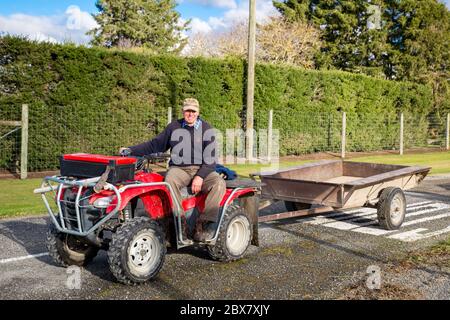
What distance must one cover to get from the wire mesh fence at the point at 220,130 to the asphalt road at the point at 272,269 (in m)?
5.54

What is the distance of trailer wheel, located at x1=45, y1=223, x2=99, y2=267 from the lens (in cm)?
549

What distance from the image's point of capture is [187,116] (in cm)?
589

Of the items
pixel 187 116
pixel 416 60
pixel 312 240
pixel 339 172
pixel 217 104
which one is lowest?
pixel 312 240

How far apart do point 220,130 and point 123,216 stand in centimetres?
1210

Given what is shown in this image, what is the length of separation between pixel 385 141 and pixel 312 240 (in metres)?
17.8

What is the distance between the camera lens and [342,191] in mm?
7102

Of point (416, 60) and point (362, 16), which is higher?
point (362, 16)

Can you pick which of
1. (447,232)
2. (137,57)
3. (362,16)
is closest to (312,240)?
(447,232)

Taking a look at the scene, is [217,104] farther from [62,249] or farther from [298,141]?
[62,249]

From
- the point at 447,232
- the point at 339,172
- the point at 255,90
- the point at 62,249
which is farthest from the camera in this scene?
the point at 255,90

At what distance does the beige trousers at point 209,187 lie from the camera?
5.62 meters

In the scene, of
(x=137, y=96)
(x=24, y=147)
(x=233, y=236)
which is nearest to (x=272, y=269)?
(x=233, y=236)

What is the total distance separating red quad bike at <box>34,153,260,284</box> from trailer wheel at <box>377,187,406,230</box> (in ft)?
9.14

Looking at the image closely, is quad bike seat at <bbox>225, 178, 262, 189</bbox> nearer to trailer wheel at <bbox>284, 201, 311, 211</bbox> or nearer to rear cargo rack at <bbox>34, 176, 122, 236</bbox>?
rear cargo rack at <bbox>34, 176, 122, 236</bbox>
